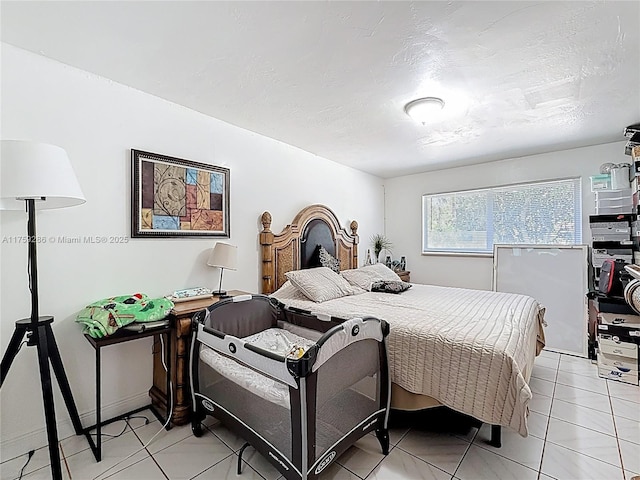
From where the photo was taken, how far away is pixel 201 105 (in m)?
2.51

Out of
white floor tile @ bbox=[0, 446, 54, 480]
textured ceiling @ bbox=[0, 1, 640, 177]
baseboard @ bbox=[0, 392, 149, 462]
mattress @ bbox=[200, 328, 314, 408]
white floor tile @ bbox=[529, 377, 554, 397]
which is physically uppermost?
textured ceiling @ bbox=[0, 1, 640, 177]

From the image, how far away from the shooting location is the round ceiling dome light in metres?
2.34

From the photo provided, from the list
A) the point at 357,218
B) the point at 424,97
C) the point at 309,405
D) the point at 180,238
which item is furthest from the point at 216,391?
the point at 357,218

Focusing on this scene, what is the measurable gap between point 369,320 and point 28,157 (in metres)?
1.88

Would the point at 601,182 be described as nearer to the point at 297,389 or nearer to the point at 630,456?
the point at 630,456

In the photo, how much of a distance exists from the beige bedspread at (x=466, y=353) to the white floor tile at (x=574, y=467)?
400 mm

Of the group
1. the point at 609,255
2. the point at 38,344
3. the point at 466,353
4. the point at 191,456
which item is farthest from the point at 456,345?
the point at 609,255

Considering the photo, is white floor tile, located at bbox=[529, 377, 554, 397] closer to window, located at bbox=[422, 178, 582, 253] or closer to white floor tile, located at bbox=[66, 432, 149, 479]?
window, located at bbox=[422, 178, 582, 253]

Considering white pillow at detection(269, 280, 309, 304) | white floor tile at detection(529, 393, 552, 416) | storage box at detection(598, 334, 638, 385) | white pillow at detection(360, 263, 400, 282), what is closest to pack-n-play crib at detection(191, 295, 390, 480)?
white pillow at detection(269, 280, 309, 304)

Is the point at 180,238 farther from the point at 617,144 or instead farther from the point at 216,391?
the point at 617,144

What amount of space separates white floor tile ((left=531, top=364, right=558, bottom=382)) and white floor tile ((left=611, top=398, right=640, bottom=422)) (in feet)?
1.50

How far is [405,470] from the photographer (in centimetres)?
169

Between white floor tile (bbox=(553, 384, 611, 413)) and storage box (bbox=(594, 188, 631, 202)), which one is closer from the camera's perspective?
white floor tile (bbox=(553, 384, 611, 413))

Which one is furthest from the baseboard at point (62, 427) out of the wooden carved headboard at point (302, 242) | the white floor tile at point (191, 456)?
the wooden carved headboard at point (302, 242)
